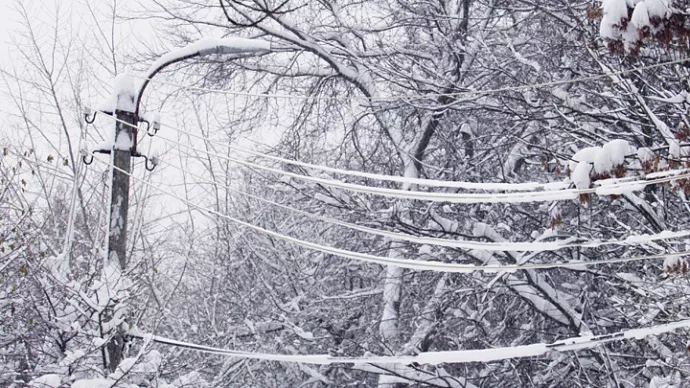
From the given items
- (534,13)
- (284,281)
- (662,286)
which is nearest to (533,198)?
(662,286)

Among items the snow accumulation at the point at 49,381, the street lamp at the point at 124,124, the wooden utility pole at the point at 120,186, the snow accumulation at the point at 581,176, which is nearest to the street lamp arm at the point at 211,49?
the street lamp at the point at 124,124

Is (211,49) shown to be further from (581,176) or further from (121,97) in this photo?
→ (581,176)

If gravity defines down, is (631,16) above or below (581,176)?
above

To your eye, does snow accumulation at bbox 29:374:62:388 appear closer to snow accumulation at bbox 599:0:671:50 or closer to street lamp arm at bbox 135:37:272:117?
street lamp arm at bbox 135:37:272:117

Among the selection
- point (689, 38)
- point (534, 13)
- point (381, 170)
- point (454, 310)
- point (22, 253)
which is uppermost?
point (534, 13)

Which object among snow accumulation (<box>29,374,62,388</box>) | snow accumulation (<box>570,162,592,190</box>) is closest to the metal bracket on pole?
snow accumulation (<box>29,374,62,388</box>)

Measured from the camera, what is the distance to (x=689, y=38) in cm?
534

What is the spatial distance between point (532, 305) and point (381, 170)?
507cm

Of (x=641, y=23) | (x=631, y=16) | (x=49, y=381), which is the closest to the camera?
(x=641, y=23)

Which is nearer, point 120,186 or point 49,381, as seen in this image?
point 120,186

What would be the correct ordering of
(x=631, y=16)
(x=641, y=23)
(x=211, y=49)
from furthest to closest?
1. (x=211, y=49)
2. (x=631, y=16)
3. (x=641, y=23)

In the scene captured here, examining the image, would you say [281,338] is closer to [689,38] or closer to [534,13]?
[534,13]

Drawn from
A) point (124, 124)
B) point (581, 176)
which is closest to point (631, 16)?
point (581, 176)

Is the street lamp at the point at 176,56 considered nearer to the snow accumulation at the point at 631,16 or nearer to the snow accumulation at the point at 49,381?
the snow accumulation at the point at 49,381
